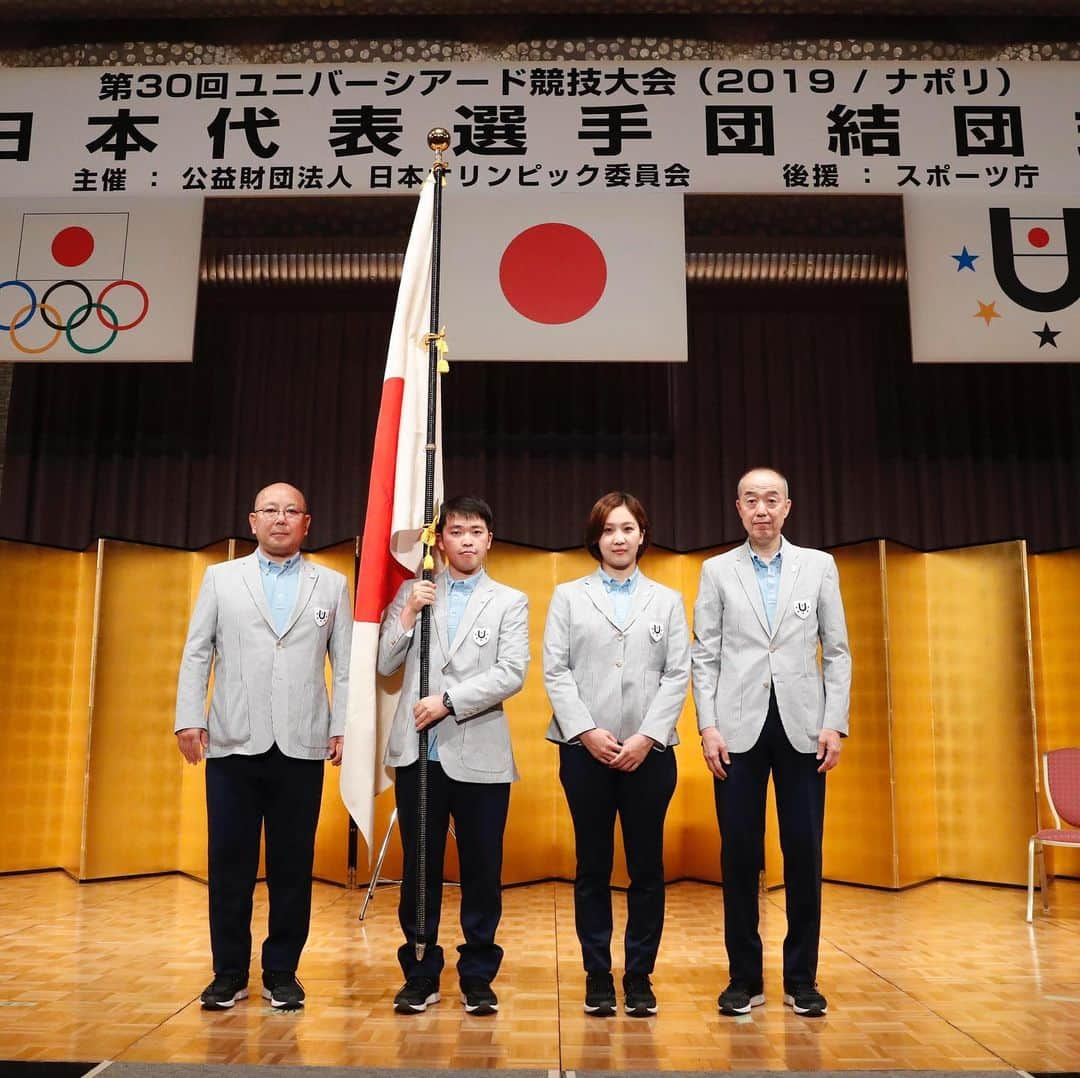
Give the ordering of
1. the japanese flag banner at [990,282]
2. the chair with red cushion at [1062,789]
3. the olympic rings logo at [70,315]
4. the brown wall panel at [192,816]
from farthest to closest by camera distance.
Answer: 1. the brown wall panel at [192,816]
2. the olympic rings logo at [70,315]
3. the japanese flag banner at [990,282]
4. the chair with red cushion at [1062,789]

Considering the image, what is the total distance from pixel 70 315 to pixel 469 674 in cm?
351

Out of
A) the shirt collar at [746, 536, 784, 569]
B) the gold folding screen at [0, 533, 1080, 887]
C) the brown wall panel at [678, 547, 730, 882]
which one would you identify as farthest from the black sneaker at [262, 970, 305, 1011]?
the brown wall panel at [678, 547, 730, 882]

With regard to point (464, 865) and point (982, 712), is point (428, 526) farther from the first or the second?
point (982, 712)

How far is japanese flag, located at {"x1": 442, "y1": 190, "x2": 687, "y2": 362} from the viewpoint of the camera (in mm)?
5234

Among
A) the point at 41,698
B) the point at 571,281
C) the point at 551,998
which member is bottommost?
the point at 551,998

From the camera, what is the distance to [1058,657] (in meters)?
5.70

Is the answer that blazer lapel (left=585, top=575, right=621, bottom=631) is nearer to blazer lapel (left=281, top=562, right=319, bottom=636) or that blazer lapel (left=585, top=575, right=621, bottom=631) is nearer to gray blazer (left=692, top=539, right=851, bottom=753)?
gray blazer (left=692, top=539, right=851, bottom=753)

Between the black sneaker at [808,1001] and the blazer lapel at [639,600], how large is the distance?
1105 mm

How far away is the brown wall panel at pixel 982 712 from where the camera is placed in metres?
5.48

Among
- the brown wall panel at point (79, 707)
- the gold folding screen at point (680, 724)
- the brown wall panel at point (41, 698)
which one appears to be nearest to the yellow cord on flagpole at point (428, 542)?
the gold folding screen at point (680, 724)

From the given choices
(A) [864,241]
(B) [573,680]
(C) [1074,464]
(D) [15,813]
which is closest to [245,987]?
(B) [573,680]

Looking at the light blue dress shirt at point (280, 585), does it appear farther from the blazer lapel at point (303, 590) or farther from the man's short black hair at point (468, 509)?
the man's short black hair at point (468, 509)

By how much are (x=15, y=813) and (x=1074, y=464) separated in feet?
21.8

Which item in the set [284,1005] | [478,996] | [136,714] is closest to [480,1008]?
[478,996]
